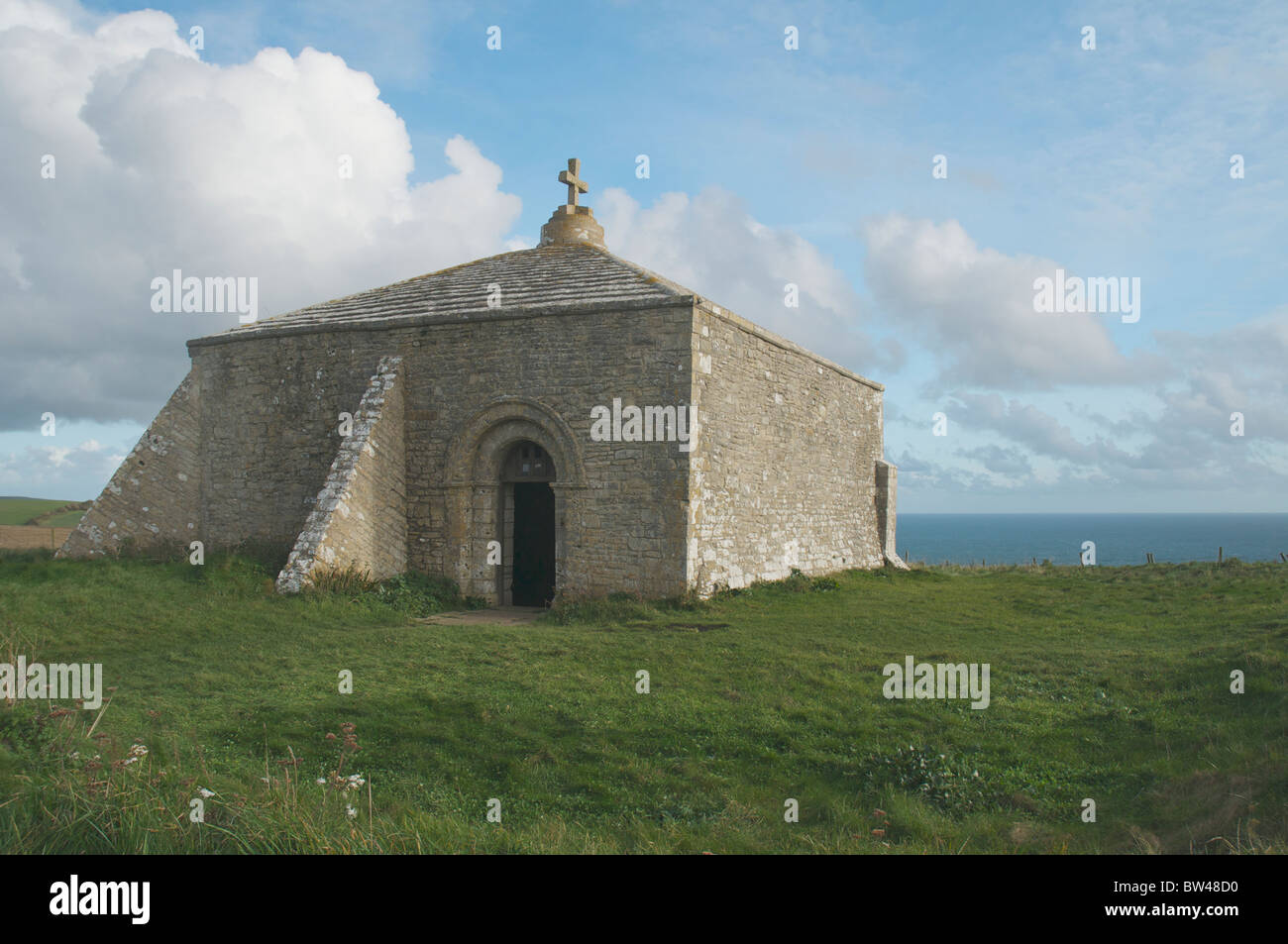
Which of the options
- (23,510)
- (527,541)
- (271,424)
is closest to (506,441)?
(527,541)

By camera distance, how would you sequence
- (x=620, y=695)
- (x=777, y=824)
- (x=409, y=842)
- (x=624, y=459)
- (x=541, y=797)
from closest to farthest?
(x=409, y=842)
(x=777, y=824)
(x=541, y=797)
(x=620, y=695)
(x=624, y=459)

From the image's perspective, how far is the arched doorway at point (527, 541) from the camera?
1473 cm

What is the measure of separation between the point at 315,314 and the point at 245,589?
6527 millimetres

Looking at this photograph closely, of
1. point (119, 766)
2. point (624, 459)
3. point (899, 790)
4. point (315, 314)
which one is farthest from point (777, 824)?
point (315, 314)

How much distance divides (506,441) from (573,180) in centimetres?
717

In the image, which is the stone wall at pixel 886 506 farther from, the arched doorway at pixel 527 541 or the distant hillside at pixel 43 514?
the distant hillside at pixel 43 514

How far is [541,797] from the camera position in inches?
220

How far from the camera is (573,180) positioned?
18.1 metres

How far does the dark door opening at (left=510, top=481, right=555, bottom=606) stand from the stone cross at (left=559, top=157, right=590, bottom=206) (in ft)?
22.6

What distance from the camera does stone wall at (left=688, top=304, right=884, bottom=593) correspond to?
43.9ft

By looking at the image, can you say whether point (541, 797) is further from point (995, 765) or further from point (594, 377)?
point (594, 377)

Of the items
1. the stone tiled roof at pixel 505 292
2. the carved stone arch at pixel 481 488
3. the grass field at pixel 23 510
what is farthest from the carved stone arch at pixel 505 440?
the grass field at pixel 23 510

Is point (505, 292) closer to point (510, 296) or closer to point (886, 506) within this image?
point (510, 296)
